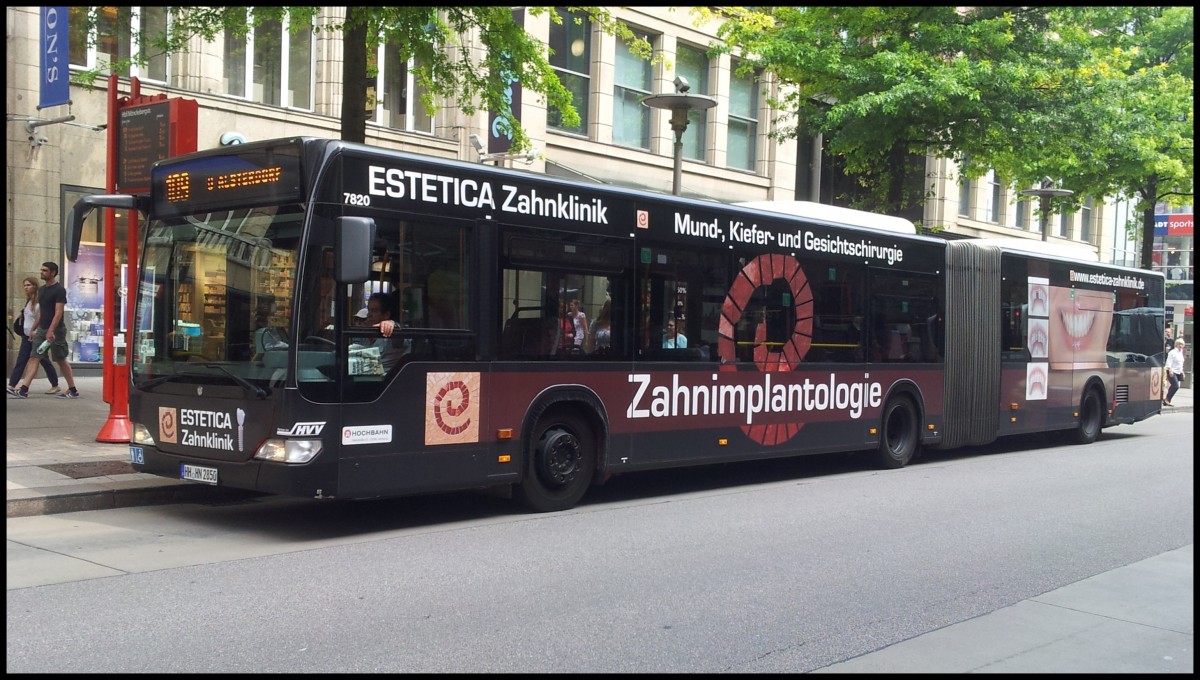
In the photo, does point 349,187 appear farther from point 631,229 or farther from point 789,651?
point 789,651

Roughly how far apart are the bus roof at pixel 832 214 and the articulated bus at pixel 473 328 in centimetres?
12

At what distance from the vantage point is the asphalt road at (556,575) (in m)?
5.72

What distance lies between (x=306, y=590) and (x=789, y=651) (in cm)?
303

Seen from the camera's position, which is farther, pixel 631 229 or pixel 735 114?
pixel 735 114

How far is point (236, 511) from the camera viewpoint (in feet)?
32.6

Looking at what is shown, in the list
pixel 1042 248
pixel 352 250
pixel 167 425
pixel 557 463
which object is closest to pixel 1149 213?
pixel 1042 248

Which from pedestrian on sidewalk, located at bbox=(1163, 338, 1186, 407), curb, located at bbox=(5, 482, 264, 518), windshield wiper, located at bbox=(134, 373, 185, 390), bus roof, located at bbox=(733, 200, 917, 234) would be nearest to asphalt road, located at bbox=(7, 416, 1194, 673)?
curb, located at bbox=(5, 482, 264, 518)

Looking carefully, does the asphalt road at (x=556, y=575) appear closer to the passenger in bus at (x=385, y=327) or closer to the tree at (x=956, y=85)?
the passenger in bus at (x=385, y=327)

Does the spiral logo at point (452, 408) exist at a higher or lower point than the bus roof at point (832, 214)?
lower

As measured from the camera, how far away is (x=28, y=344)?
16.3m

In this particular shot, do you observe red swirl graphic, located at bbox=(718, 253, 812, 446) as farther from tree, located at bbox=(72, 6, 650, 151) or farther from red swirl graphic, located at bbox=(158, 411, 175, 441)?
red swirl graphic, located at bbox=(158, 411, 175, 441)

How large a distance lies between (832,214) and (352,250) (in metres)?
7.52

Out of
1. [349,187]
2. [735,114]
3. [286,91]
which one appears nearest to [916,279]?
[349,187]

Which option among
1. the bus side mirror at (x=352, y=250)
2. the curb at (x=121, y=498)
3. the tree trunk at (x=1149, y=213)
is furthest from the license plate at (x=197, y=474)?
the tree trunk at (x=1149, y=213)
